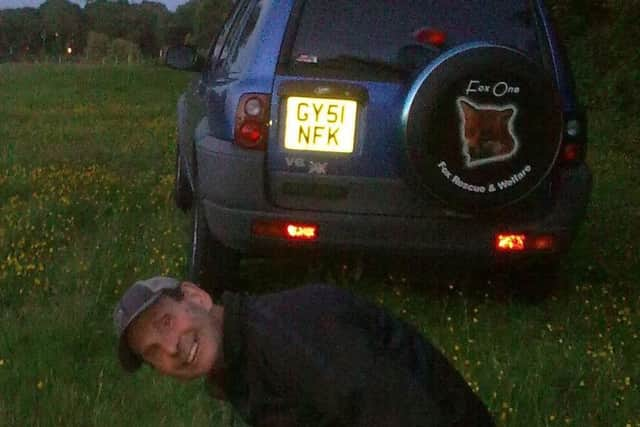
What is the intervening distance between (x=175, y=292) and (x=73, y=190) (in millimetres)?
7174

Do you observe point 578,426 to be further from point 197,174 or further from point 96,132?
point 96,132

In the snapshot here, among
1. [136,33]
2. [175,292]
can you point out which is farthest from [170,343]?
[136,33]

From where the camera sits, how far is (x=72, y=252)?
703 cm

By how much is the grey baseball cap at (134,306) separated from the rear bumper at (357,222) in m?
3.14

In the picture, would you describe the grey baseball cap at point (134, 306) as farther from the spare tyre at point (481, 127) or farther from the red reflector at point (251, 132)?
the red reflector at point (251, 132)

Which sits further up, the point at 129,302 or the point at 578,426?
the point at 129,302

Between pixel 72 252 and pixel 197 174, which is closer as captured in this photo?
pixel 197 174

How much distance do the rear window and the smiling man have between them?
10.6ft

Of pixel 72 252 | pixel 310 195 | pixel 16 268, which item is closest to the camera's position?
Result: pixel 310 195

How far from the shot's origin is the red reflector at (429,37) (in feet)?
Answer: 18.4

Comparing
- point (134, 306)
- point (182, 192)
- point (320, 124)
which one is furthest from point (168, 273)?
point (134, 306)

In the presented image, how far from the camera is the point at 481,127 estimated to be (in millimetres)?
5172

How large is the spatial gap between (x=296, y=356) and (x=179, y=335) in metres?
0.20

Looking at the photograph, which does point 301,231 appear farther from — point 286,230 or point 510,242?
point 510,242
